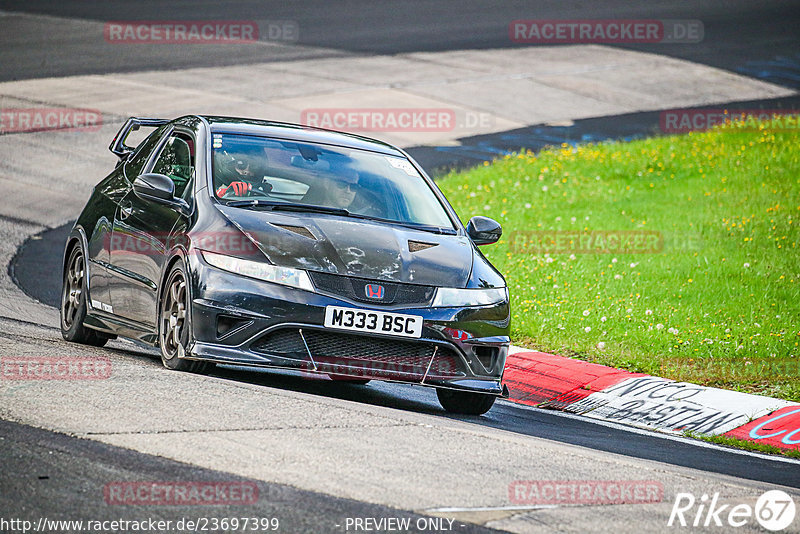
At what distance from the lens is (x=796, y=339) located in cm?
1039

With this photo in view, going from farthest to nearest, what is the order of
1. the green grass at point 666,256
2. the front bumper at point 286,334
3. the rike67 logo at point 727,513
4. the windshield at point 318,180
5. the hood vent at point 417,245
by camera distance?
the green grass at point 666,256 < the windshield at point 318,180 < the hood vent at point 417,245 < the front bumper at point 286,334 < the rike67 logo at point 727,513

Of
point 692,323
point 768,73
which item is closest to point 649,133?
point 768,73

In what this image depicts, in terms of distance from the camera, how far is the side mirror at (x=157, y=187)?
7.75 m

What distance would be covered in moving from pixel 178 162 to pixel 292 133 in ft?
2.67

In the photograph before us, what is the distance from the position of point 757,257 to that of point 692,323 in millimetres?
2693

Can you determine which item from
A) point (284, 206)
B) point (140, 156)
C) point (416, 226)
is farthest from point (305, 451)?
point (140, 156)

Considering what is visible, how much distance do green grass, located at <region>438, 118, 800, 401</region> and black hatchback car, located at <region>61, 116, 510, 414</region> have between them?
271 centimetres

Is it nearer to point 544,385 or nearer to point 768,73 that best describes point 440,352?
point 544,385

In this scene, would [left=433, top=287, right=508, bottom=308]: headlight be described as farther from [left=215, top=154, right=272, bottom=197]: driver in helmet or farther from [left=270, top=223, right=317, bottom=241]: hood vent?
[left=215, top=154, right=272, bottom=197]: driver in helmet

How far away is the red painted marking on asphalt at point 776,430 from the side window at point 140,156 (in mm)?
4535

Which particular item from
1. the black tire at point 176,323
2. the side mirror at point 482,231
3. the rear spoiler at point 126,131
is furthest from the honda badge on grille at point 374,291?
the rear spoiler at point 126,131

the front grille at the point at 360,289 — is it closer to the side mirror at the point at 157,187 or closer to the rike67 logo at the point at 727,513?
the side mirror at the point at 157,187

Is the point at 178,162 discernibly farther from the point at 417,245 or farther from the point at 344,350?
the point at 344,350

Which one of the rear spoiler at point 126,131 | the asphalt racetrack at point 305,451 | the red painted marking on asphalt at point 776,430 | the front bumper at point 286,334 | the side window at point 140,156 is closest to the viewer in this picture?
the asphalt racetrack at point 305,451
